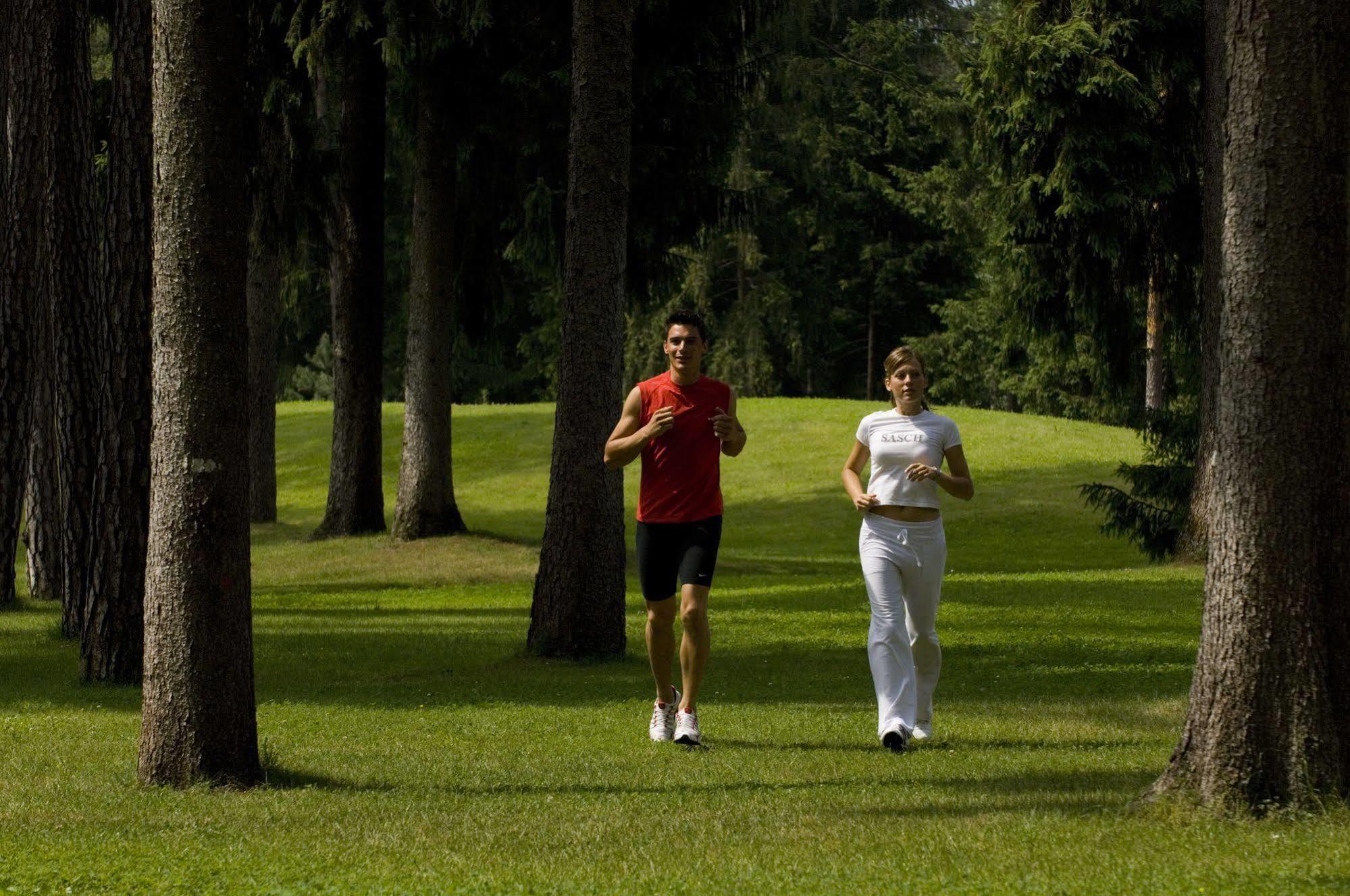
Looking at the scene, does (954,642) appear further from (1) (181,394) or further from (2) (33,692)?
(1) (181,394)

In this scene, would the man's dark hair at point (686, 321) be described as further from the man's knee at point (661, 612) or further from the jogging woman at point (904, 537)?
the man's knee at point (661, 612)

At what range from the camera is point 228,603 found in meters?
7.56

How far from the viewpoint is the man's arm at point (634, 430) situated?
8.57 meters

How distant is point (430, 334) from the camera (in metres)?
24.2

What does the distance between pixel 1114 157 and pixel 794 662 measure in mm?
12639

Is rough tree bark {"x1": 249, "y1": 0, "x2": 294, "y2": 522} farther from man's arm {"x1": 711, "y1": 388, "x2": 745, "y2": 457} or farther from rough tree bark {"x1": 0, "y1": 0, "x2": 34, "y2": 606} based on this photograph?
man's arm {"x1": 711, "y1": 388, "x2": 745, "y2": 457}

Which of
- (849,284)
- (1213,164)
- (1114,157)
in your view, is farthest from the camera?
(849,284)

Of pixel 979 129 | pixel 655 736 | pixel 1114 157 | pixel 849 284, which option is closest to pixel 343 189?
pixel 979 129

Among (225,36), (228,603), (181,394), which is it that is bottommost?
(228,603)

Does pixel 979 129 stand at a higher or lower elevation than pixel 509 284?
higher

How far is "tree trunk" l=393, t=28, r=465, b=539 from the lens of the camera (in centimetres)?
2384

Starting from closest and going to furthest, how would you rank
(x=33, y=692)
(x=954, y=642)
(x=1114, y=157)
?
(x=33, y=692), (x=954, y=642), (x=1114, y=157)

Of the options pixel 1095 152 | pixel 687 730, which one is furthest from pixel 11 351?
pixel 1095 152

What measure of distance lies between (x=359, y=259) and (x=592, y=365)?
1242 cm
